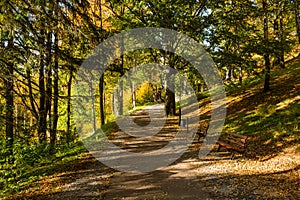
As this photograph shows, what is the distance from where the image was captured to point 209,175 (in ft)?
25.4

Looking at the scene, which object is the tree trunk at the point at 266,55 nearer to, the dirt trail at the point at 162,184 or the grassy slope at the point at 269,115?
the grassy slope at the point at 269,115

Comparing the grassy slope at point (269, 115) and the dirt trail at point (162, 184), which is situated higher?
the grassy slope at point (269, 115)

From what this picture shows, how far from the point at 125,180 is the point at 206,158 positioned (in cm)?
355

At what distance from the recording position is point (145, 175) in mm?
7836

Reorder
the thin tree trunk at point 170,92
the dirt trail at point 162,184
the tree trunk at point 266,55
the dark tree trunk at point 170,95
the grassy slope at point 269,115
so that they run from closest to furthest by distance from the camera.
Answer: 1. the dirt trail at point 162,184
2. the grassy slope at point 269,115
3. the tree trunk at point 266,55
4. the thin tree trunk at point 170,92
5. the dark tree trunk at point 170,95

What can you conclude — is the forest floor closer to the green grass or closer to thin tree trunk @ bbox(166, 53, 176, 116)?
the green grass

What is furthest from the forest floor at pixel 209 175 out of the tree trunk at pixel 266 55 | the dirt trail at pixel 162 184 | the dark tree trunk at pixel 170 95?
the dark tree trunk at pixel 170 95

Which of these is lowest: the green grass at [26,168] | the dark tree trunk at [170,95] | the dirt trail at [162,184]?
the dirt trail at [162,184]

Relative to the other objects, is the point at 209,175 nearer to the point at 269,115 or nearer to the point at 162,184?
the point at 162,184

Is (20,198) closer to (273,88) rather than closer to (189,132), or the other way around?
(189,132)

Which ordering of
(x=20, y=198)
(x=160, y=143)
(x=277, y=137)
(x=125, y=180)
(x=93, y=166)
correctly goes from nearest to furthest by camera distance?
(x=20, y=198)
(x=125, y=180)
(x=93, y=166)
(x=277, y=137)
(x=160, y=143)

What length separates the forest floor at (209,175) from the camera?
256 inches

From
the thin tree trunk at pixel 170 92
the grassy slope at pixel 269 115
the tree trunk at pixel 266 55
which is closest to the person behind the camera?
the grassy slope at pixel 269 115

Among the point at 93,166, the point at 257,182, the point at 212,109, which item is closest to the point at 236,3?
the point at 212,109
